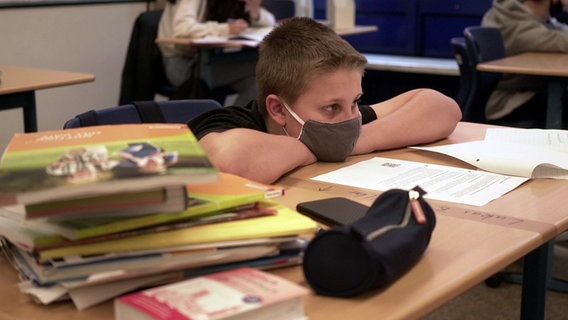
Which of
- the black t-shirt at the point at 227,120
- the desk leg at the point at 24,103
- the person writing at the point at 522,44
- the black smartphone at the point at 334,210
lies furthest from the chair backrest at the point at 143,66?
the black smartphone at the point at 334,210

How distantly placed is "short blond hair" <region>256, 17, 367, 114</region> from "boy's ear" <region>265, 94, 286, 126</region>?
0.7 inches

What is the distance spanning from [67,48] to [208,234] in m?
4.64

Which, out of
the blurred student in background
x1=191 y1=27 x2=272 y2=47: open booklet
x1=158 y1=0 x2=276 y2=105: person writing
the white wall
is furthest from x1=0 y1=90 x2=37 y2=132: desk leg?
the blurred student in background

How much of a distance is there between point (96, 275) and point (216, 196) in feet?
0.63

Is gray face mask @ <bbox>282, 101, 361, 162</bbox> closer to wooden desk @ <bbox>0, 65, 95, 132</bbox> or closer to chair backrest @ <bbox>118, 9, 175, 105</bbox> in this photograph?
wooden desk @ <bbox>0, 65, 95, 132</bbox>

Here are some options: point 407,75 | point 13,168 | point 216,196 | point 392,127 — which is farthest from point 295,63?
point 407,75

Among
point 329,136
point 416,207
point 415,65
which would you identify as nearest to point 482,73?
point 415,65

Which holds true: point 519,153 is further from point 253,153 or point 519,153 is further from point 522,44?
point 522,44

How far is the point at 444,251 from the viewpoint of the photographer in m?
1.13

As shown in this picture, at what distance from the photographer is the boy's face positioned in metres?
1.56

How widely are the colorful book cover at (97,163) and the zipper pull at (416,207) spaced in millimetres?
294

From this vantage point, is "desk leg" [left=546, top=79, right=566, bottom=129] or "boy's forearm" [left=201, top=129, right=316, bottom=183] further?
"desk leg" [left=546, top=79, right=566, bottom=129]

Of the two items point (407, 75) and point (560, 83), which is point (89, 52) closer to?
point (407, 75)

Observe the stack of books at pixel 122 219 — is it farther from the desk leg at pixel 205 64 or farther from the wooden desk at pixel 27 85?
the desk leg at pixel 205 64
